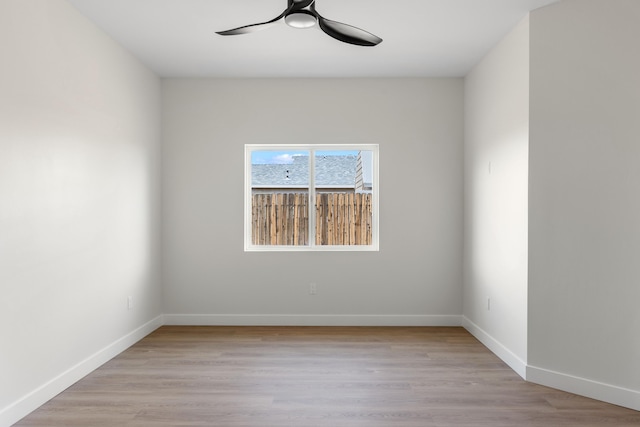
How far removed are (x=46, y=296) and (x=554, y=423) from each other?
120 inches

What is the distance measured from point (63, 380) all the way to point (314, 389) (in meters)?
1.63

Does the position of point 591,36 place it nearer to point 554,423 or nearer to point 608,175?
point 608,175

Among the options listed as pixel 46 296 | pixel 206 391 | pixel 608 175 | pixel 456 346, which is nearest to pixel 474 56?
pixel 608 175

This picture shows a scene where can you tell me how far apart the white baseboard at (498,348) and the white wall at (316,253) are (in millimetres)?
295

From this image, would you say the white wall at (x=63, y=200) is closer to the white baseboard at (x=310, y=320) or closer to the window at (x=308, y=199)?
the white baseboard at (x=310, y=320)

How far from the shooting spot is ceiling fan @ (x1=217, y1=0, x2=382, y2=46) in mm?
2566

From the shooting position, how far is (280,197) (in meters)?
4.85

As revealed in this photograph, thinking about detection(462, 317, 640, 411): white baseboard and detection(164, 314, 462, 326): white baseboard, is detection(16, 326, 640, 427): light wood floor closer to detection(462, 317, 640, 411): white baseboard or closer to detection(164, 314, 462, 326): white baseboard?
detection(462, 317, 640, 411): white baseboard

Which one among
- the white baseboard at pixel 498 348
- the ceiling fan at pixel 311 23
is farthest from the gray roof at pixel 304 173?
the ceiling fan at pixel 311 23

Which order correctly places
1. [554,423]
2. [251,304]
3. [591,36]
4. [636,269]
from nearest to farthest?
[554,423] → [636,269] → [591,36] → [251,304]

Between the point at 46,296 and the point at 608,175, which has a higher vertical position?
the point at 608,175

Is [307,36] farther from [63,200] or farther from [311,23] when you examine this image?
[63,200]

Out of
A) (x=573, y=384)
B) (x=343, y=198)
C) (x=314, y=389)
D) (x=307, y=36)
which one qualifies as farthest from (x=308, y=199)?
(x=573, y=384)

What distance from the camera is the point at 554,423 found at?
249 centimetres
